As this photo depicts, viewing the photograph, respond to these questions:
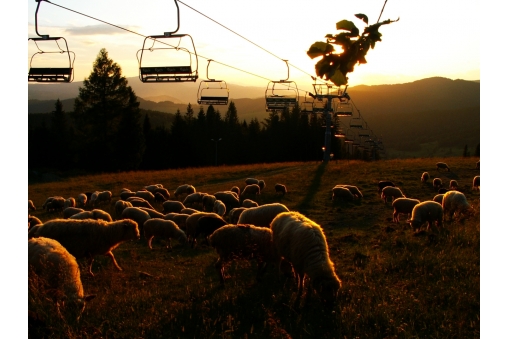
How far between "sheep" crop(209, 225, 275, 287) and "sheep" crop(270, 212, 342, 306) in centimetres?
26

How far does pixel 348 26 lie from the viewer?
3.27 metres

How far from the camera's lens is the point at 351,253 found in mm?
11312

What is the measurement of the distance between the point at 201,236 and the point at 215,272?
4983 mm

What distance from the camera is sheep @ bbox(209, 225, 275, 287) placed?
31.0 ft

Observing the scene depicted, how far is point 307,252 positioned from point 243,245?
5.79ft

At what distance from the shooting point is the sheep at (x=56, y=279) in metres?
7.05

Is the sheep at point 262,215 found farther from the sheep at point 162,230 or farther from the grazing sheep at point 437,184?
→ the grazing sheep at point 437,184

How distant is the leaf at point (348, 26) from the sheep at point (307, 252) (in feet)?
16.9

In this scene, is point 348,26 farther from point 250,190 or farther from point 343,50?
point 250,190

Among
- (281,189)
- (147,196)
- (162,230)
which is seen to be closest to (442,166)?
(281,189)

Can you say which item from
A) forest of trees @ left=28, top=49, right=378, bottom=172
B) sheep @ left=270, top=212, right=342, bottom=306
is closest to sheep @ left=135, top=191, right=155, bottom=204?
sheep @ left=270, top=212, right=342, bottom=306

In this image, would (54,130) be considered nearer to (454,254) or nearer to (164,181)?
(164,181)

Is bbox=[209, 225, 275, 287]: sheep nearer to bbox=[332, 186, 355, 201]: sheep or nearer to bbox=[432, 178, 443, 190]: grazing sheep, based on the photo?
bbox=[332, 186, 355, 201]: sheep

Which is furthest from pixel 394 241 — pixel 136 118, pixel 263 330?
pixel 136 118
